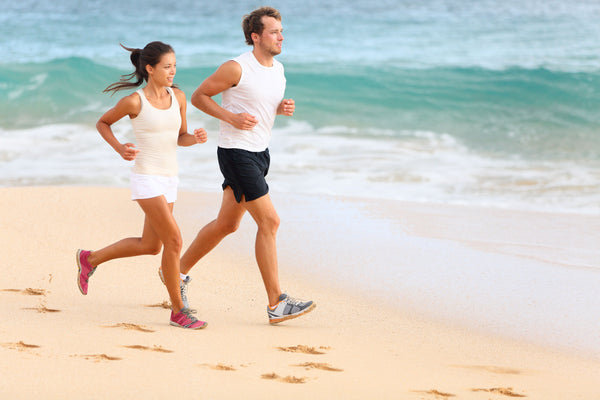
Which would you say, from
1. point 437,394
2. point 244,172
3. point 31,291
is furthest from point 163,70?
point 437,394

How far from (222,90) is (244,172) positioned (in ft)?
1.61

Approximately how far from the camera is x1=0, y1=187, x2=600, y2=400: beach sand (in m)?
3.54

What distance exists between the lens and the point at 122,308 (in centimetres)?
489

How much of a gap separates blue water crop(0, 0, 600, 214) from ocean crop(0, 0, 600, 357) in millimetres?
66

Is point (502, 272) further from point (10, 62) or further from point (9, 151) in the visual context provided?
point (10, 62)

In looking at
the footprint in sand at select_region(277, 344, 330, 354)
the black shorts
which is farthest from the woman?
the footprint in sand at select_region(277, 344, 330, 354)

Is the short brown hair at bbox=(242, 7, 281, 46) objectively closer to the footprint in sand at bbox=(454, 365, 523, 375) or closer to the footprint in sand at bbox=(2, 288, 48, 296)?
the footprint in sand at bbox=(2, 288, 48, 296)

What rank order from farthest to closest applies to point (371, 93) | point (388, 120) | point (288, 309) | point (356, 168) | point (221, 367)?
point (371, 93) → point (388, 120) → point (356, 168) → point (288, 309) → point (221, 367)

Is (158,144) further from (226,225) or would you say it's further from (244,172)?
(226,225)

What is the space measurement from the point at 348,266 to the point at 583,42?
21.2 metres

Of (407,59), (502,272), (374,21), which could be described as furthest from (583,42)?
(502,272)

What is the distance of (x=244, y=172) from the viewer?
4641 millimetres

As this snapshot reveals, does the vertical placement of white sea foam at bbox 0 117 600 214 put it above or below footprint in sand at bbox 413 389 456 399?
above

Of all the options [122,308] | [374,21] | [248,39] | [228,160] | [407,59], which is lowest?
[122,308]
